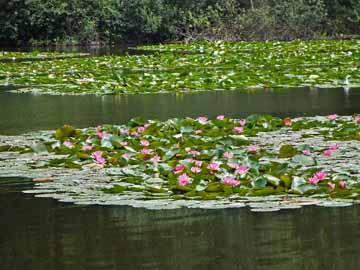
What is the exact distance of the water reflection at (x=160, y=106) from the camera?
10523 millimetres

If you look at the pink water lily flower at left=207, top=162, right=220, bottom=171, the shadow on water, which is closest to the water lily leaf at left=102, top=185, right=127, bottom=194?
the shadow on water

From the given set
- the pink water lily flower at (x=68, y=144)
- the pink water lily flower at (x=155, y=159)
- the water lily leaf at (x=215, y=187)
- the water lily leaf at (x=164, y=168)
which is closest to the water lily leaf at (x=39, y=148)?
the pink water lily flower at (x=68, y=144)

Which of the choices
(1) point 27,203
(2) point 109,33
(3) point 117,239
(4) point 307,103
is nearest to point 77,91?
(4) point 307,103

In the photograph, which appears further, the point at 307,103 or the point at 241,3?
the point at 241,3

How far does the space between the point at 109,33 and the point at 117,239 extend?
33.1 m

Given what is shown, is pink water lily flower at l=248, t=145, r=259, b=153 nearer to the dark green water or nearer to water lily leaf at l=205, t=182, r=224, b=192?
water lily leaf at l=205, t=182, r=224, b=192

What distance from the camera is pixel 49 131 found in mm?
9180

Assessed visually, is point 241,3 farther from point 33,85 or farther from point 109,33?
point 33,85

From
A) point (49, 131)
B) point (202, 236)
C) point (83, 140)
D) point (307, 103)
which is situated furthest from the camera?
point (307, 103)

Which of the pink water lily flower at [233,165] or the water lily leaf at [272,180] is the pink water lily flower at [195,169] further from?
the water lily leaf at [272,180]

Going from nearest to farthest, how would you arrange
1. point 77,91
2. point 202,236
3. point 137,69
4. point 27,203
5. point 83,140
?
1. point 202,236
2. point 27,203
3. point 83,140
4. point 77,91
5. point 137,69

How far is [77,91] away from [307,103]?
425cm

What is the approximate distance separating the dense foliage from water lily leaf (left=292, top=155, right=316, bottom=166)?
91.6ft

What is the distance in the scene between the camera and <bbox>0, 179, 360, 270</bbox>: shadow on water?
421 centimetres
